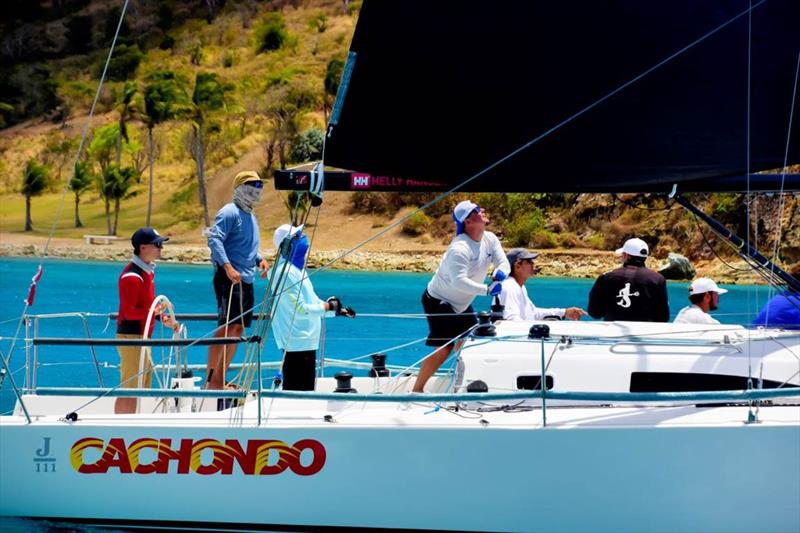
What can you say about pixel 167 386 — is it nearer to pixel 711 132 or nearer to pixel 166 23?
pixel 711 132

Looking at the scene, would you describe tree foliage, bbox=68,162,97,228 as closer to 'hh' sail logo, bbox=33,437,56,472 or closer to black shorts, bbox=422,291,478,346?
black shorts, bbox=422,291,478,346

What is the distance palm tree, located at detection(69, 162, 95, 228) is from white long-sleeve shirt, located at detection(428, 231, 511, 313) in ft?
187

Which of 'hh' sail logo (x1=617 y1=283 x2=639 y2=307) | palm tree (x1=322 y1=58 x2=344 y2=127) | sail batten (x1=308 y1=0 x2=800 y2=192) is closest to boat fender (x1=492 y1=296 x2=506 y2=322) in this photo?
'hh' sail logo (x1=617 y1=283 x2=639 y2=307)

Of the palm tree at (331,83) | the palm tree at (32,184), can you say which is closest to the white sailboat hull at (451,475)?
the palm tree at (331,83)

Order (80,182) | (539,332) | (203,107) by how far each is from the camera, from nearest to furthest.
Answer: (539,332) → (80,182) → (203,107)

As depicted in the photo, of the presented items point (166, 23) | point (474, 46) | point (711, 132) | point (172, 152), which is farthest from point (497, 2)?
point (166, 23)

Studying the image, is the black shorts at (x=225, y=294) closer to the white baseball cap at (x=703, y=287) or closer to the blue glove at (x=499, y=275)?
the blue glove at (x=499, y=275)

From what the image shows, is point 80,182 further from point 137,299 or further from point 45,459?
point 45,459

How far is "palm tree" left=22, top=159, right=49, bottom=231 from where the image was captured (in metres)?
65.6

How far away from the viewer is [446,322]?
7.07 meters

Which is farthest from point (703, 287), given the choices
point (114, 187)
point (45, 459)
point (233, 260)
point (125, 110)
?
point (125, 110)

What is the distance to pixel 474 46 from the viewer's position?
6.54m

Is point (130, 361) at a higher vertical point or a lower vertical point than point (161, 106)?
lower

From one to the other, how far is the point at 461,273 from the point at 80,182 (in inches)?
2301
